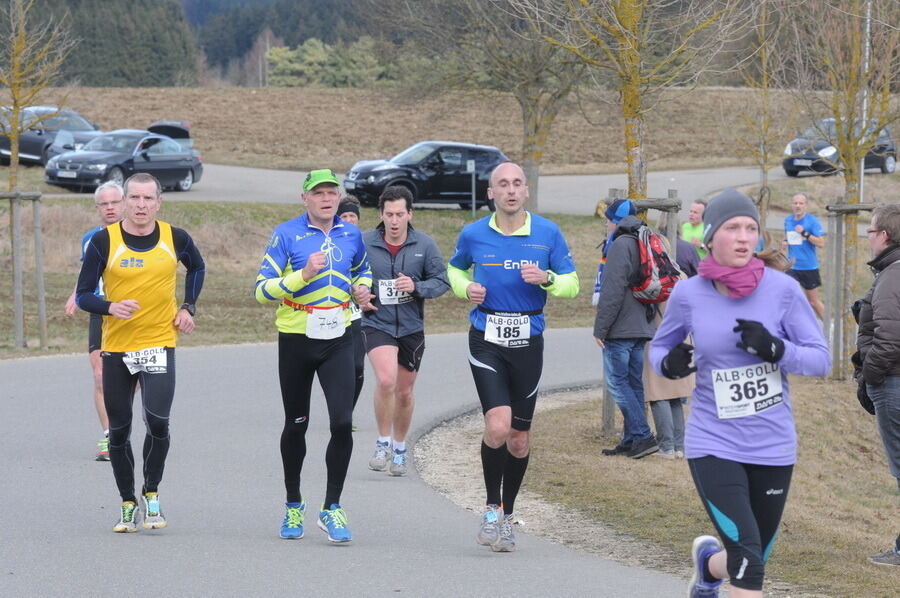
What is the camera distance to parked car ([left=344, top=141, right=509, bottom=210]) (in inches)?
1216

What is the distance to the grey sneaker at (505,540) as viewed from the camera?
730 cm

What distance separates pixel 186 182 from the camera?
110 ft

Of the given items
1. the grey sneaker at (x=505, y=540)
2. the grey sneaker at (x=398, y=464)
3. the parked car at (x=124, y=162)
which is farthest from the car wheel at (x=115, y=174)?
the grey sneaker at (x=505, y=540)

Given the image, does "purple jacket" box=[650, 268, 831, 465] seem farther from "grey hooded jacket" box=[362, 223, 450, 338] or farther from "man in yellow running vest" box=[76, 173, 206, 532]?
"grey hooded jacket" box=[362, 223, 450, 338]

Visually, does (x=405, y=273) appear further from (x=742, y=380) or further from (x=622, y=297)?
(x=742, y=380)

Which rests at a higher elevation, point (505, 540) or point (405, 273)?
point (405, 273)

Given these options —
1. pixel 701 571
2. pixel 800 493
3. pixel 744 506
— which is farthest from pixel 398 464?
pixel 744 506

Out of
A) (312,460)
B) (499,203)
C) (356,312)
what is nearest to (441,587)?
(499,203)

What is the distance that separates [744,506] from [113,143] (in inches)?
1118

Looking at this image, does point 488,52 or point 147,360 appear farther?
point 488,52

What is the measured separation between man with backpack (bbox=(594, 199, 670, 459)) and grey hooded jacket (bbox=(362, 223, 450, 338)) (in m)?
1.33

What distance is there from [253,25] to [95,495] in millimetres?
139453

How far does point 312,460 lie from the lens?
10.1 m

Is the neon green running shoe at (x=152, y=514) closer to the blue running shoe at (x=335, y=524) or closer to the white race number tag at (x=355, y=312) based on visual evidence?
the blue running shoe at (x=335, y=524)
